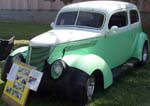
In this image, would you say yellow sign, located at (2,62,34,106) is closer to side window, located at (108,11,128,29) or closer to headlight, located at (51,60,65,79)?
headlight, located at (51,60,65,79)

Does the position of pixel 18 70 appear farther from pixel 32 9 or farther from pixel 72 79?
pixel 32 9

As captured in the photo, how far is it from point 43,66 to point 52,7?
12.4 metres

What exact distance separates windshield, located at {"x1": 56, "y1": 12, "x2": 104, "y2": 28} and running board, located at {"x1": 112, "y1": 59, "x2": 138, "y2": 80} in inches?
39.4

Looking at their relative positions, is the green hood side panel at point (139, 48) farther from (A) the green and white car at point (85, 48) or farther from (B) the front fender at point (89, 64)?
(B) the front fender at point (89, 64)

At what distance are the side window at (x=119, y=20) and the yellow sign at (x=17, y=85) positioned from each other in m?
2.31

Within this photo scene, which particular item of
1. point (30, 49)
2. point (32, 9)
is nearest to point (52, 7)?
point (32, 9)

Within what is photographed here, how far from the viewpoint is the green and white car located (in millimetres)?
5863

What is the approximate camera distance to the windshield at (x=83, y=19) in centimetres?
715

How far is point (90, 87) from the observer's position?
6.16 meters

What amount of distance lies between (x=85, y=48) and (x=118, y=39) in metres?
1.15

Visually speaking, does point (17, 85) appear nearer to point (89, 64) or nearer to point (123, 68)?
point (89, 64)

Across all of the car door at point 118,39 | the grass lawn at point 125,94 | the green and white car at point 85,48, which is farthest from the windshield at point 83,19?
the grass lawn at point 125,94

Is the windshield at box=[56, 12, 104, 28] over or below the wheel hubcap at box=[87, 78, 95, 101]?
over

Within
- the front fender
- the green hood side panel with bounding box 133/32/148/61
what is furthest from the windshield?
the green hood side panel with bounding box 133/32/148/61
